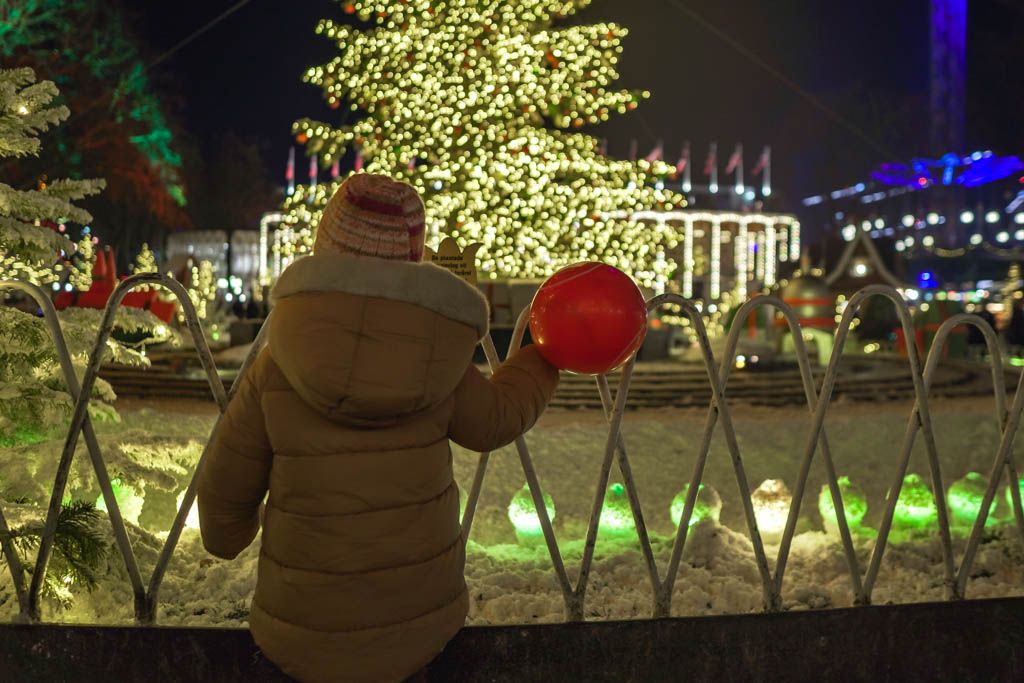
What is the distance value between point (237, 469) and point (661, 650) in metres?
1.59

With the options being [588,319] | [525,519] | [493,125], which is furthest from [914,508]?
[493,125]

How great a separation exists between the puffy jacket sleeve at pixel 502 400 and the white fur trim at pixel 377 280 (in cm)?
26

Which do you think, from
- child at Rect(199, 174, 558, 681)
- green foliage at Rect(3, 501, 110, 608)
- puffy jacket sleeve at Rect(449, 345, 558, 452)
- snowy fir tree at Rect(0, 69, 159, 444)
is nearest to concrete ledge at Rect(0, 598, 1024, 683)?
green foliage at Rect(3, 501, 110, 608)

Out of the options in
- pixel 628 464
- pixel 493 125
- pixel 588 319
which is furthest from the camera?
pixel 493 125

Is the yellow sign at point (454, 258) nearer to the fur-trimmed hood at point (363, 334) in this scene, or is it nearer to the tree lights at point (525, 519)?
the fur-trimmed hood at point (363, 334)

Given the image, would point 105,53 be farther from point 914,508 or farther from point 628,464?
point 628,464

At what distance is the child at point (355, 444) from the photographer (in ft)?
6.93

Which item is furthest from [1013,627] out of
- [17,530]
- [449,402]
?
[17,530]

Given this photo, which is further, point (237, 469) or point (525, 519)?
point (525, 519)

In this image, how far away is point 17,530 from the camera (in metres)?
3.37

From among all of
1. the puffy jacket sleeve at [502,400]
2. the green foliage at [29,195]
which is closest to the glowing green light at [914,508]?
the puffy jacket sleeve at [502,400]

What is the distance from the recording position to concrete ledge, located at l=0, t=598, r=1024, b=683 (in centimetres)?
298

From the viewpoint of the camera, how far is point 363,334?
2.10m

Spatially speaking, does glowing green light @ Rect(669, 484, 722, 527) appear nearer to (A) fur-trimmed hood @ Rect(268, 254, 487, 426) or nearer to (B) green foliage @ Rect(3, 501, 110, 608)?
(B) green foliage @ Rect(3, 501, 110, 608)
